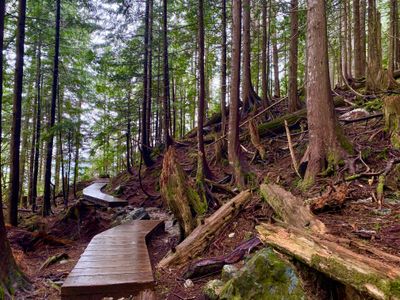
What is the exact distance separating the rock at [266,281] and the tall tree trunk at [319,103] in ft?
11.0

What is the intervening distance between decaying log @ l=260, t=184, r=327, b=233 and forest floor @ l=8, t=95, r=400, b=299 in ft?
0.76

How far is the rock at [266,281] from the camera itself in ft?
10.8

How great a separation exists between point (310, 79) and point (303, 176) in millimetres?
2286

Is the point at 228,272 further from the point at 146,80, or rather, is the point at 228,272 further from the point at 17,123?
the point at 146,80

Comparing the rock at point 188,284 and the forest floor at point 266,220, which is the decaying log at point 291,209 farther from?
the rock at point 188,284

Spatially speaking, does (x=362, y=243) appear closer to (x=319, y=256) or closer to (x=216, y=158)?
(x=319, y=256)

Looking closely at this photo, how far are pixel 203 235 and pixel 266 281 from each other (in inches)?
102

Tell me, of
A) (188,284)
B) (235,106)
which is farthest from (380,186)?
(235,106)

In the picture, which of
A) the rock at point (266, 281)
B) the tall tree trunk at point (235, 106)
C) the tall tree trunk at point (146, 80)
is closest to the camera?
the rock at point (266, 281)

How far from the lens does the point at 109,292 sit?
14.8 ft

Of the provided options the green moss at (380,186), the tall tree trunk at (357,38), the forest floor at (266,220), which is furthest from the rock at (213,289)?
the tall tree trunk at (357,38)

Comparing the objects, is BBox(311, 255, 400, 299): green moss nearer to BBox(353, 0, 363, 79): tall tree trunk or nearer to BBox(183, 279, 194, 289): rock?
BBox(183, 279, 194, 289): rock

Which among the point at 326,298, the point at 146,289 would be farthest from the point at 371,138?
the point at 146,289

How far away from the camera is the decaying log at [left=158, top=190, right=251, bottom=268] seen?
18.9 feet
